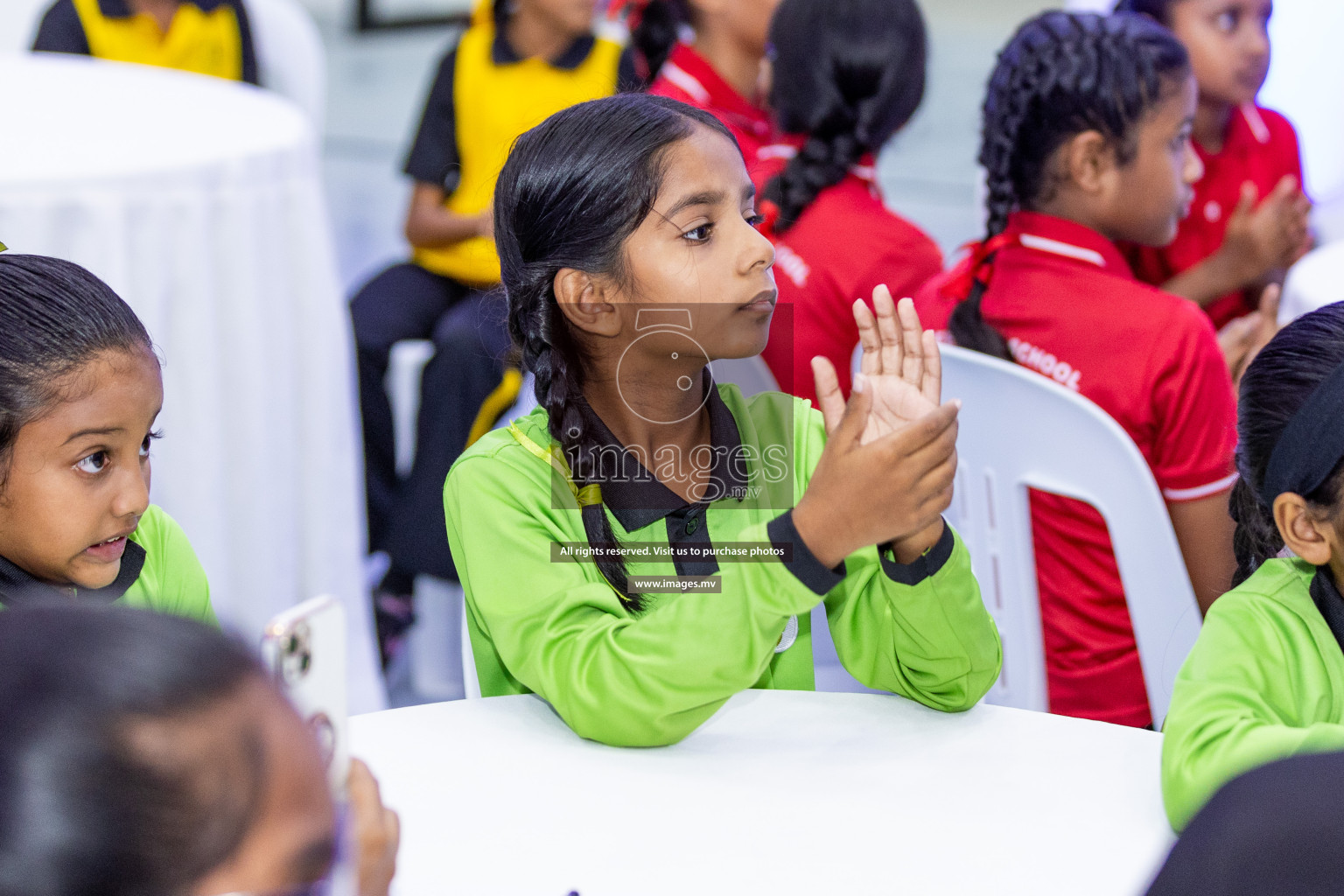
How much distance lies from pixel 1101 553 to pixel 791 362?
60cm

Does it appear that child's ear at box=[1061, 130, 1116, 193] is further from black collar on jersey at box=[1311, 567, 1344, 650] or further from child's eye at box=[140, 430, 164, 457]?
child's eye at box=[140, 430, 164, 457]

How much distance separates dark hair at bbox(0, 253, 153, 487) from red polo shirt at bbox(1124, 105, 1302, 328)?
5.63 ft

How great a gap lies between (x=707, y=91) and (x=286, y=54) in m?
1.10

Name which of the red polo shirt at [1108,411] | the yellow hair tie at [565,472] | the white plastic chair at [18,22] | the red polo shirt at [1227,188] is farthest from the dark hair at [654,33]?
the white plastic chair at [18,22]

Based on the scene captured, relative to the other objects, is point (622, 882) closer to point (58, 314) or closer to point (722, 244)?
point (722, 244)

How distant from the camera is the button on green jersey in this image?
965 mm

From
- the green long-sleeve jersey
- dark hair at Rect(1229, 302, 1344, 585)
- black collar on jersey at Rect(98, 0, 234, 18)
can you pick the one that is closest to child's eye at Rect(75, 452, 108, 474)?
the green long-sleeve jersey

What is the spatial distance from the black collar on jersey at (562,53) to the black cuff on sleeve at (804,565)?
209 cm

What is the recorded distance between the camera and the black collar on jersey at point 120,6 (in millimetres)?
2945

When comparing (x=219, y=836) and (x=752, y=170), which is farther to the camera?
(x=752, y=170)

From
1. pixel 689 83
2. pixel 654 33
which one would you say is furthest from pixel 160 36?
pixel 689 83

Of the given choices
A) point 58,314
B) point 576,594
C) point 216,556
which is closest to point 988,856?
point 576,594

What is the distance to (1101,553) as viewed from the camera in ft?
4.86

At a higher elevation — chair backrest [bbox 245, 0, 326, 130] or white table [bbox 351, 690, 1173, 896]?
chair backrest [bbox 245, 0, 326, 130]
